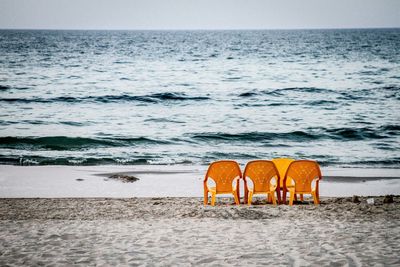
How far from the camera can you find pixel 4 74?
42.5m

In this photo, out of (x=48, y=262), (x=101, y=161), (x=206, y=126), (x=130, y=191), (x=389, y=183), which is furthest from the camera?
(x=206, y=126)

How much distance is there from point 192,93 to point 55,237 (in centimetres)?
2827

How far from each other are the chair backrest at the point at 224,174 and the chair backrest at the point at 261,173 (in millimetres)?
240

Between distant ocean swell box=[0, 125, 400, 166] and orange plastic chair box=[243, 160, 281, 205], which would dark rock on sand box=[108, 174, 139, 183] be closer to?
distant ocean swell box=[0, 125, 400, 166]

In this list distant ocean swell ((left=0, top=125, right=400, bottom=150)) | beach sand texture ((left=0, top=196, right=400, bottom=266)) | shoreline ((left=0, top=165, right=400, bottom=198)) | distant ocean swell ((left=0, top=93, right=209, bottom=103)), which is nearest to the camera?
beach sand texture ((left=0, top=196, right=400, bottom=266))

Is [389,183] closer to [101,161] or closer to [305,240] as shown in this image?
Result: [305,240]

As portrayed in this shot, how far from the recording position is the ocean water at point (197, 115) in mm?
16656

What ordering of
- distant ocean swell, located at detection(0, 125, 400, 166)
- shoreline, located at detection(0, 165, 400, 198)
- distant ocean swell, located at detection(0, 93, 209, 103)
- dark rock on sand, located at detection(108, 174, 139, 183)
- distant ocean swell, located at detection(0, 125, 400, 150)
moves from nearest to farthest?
1. shoreline, located at detection(0, 165, 400, 198)
2. dark rock on sand, located at detection(108, 174, 139, 183)
3. distant ocean swell, located at detection(0, 125, 400, 166)
4. distant ocean swell, located at detection(0, 125, 400, 150)
5. distant ocean swell, located at detection(0, 93, 209, 103)

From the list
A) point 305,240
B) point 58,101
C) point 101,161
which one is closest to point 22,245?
point 305,240

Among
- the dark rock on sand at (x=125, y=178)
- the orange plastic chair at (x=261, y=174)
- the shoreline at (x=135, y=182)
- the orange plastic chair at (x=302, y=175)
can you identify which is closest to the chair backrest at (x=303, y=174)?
the orange plastic chair at (x=302, y=175)

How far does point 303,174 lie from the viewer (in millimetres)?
8750

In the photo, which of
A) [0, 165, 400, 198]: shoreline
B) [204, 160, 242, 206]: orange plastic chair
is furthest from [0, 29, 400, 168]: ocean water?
[204, 160, 242, 206]: orange plastic chair

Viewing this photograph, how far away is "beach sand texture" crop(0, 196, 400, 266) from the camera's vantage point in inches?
230

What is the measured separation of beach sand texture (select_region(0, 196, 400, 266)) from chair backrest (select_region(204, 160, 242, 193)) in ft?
1.47
